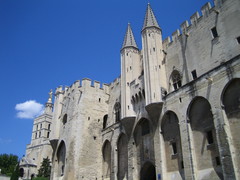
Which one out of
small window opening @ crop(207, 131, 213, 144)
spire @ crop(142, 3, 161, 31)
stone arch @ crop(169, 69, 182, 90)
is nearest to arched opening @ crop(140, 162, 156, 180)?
small window opening @ crop(207, 131, 213, 144)

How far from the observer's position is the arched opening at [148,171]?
71.9 ft

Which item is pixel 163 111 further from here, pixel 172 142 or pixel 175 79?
pixel 175 79

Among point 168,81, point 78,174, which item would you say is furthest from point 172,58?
point 78,174

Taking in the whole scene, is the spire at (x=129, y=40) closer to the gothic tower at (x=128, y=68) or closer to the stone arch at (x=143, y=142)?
the gothic tower at (x=128, y=68)

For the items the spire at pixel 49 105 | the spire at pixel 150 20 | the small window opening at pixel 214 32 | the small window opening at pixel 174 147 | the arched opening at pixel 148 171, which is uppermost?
the spire at pixel 49 105

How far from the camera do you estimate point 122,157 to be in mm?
25312

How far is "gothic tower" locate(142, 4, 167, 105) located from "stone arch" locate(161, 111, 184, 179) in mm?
1875

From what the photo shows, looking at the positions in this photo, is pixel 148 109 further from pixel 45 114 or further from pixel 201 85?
pixel 45 114

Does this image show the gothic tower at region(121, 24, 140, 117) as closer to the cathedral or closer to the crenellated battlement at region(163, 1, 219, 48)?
the cathedral

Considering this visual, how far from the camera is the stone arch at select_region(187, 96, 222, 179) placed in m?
16.1

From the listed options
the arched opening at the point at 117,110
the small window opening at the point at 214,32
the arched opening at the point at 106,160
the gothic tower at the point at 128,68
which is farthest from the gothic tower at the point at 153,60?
the arched opening at the point at 106,160

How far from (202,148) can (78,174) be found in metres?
14.0

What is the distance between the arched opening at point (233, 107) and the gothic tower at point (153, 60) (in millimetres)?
6194

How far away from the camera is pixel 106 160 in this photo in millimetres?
28000
